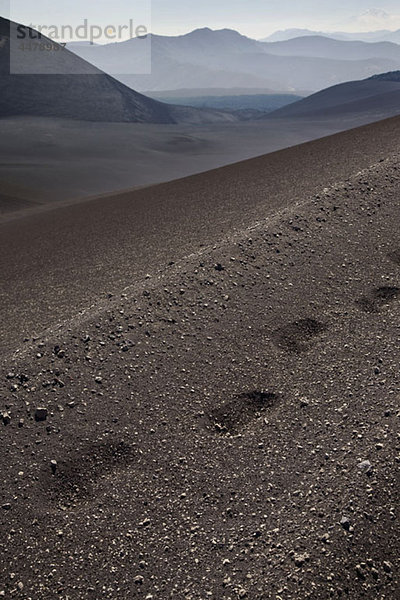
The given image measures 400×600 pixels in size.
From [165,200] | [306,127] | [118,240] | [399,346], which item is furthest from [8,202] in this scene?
[306,127]

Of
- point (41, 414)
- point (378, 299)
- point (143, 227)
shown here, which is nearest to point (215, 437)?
point (41, 414)

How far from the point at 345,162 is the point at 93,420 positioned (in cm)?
1171

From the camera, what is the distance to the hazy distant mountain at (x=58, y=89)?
77812mm

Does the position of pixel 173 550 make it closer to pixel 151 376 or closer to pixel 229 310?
pixel 151 376

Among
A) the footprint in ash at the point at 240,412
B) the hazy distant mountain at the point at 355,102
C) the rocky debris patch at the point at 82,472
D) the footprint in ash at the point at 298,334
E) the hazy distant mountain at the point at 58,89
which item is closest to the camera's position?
the rocky debris patch at the point at 82,472

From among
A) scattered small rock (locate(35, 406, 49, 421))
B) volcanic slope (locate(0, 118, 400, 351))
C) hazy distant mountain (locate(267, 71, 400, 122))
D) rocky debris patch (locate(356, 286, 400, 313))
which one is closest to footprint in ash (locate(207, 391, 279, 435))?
scattered small rock (locate(35, 406, 49, 421))

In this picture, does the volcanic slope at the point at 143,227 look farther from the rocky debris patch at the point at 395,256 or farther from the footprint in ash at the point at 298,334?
the footprint in ash at the point at 298,334

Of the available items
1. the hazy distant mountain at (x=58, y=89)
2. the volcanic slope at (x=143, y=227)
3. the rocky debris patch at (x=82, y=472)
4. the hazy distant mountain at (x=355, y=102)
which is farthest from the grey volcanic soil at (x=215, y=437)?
the hazy distant mountain at (x=355, y=102)

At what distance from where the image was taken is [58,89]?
268 ft

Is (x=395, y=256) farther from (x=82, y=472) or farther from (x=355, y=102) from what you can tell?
(x=355, y=102)

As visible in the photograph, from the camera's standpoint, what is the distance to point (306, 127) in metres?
86.5

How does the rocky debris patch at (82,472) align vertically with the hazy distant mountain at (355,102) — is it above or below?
below

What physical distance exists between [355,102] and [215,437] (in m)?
106

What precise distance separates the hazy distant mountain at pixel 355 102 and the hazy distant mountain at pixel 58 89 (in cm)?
3146
